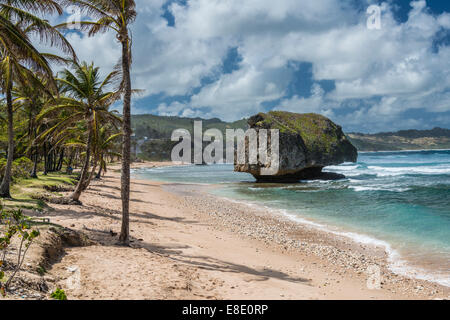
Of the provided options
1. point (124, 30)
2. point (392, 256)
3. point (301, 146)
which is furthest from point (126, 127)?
point (301, 146)

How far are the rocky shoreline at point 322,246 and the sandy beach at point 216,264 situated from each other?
34 millimetres

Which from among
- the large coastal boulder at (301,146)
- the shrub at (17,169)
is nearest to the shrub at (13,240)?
the shrub at (17,169)

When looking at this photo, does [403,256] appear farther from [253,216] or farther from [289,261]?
[253,216]

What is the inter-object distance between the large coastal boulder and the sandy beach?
21.9 meters

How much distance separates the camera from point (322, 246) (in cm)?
1156

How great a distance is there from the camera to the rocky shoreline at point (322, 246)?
8.05 meters

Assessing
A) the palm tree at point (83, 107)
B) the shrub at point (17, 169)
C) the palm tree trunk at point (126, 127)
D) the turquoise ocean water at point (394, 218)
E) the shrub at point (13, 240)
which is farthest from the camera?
the shrub at point (17, 169)

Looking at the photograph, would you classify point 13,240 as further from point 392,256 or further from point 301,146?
point 301,146

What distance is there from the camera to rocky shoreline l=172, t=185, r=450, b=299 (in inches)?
317

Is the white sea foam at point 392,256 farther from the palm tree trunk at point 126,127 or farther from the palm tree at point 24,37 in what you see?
the palm tree at point 24,37

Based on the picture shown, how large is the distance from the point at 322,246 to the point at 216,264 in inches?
203

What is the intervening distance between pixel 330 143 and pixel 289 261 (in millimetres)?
34350

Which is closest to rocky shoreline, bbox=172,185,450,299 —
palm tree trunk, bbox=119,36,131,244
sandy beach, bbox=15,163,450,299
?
sandy beach, bbox=15,163,450,299
